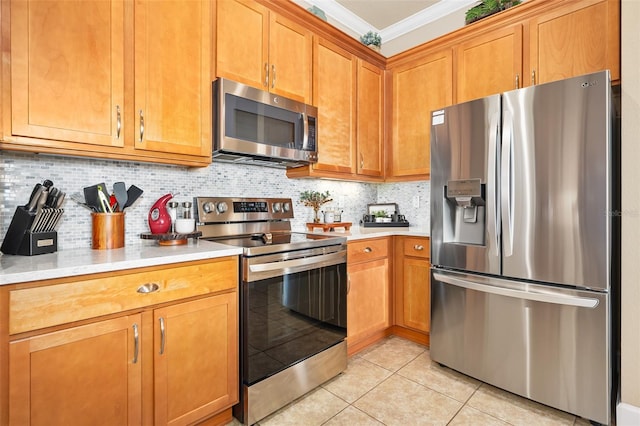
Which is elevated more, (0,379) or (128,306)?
(128,306)

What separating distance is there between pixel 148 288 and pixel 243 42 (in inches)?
60.8

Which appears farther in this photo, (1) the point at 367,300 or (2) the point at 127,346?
(1) the point at 367,300

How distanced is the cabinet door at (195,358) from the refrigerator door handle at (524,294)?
1.38m

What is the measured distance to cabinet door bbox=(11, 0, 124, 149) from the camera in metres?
1.31

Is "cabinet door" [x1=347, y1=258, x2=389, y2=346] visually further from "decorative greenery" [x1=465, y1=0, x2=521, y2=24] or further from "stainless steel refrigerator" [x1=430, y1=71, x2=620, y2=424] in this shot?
"decorative greenery" [x1=465, y1=0, x2=521, y2=24]

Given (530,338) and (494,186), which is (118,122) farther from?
(530,338)

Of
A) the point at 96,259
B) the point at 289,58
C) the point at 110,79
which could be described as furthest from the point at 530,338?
the point at 110,79

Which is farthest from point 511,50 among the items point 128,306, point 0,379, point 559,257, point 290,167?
point 0,379

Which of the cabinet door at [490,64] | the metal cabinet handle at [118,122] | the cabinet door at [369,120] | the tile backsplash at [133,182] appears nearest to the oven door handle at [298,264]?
the tile backsplash at [133,182]

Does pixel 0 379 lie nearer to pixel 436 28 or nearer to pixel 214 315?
pixel 214 315

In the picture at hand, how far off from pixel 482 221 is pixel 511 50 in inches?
51.9

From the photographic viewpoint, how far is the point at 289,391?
1.84 m

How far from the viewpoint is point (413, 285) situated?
8.69 feet
